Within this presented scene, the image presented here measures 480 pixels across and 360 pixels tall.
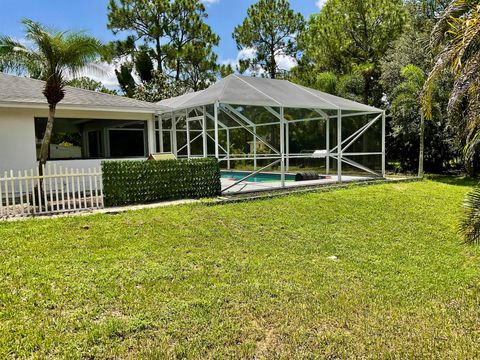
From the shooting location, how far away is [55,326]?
366 centimetres

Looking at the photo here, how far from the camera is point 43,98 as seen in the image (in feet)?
38.1

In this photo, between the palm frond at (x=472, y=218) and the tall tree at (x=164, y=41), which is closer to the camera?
the palm frond at (x=472, y=218)

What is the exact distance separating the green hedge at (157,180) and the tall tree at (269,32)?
22.1 m

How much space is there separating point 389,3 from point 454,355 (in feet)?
86.5

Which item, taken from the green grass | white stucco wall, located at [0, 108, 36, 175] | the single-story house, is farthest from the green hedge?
white stucco wall, located at [0, 108, 36, 175]

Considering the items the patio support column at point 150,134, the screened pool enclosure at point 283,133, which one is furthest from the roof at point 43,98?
the screened pool enclosure at point 283,133

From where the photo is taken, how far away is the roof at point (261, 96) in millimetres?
12172

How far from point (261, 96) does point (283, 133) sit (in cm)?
164

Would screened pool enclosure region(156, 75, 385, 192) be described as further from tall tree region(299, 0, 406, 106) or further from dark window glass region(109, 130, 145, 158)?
tall tree region(299, 0, 406, 106)

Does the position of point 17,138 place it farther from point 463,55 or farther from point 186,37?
point 186,37

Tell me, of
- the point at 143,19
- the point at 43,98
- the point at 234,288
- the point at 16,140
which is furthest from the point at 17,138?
the point at 143,19

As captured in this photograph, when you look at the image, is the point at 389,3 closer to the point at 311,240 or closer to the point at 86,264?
the point at 311,240

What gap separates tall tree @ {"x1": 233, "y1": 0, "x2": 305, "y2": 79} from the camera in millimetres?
30828

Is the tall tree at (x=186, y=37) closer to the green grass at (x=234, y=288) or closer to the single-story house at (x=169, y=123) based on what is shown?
the single-story house at (x=169, y=123)
